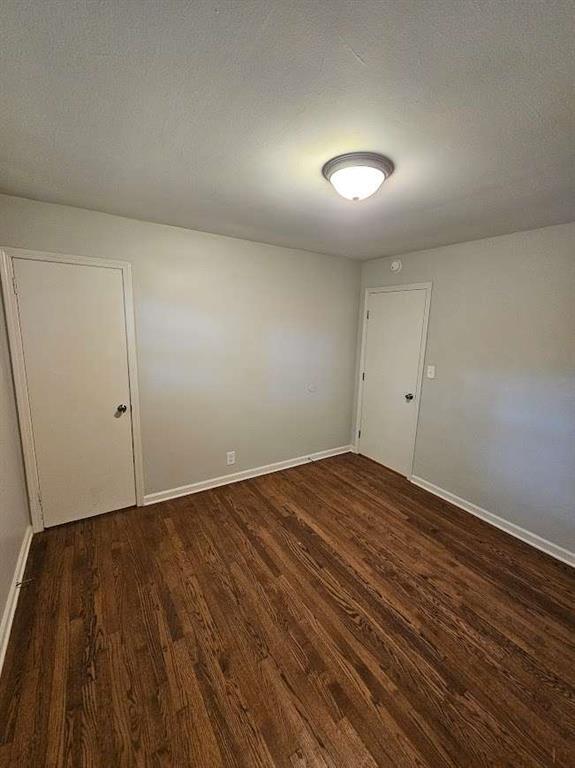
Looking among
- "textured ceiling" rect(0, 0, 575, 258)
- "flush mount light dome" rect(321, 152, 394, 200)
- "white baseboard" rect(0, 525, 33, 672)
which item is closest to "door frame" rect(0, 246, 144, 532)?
"white baseboard" rect(0, 525, 33, 672)

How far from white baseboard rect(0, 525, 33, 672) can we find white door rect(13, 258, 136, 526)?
0.83 feet

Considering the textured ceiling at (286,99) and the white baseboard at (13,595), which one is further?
the white baseboard at (13,595)

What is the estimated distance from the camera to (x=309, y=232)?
2.62 metres

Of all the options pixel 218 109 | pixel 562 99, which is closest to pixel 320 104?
pixel 218 109

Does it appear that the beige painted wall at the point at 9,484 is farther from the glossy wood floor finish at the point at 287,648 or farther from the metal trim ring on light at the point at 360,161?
the metal trim ring on light at the point at 360,161

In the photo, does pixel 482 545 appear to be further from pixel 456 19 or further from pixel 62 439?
pixel 62 439

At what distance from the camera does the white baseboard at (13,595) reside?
Result: 1.52 meters

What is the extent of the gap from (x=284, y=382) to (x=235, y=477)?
112 centimetres

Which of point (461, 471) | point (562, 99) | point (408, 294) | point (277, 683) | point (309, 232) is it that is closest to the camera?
point (562, 99)

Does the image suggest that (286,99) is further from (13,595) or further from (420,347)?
(13,595)

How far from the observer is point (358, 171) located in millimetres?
1459

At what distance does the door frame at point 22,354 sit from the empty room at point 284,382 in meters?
0.02

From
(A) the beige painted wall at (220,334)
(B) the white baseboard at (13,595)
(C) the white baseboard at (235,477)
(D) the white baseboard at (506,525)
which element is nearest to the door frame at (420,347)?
(A) the beige painted wall at (220,334)

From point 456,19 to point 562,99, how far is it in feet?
1.80
